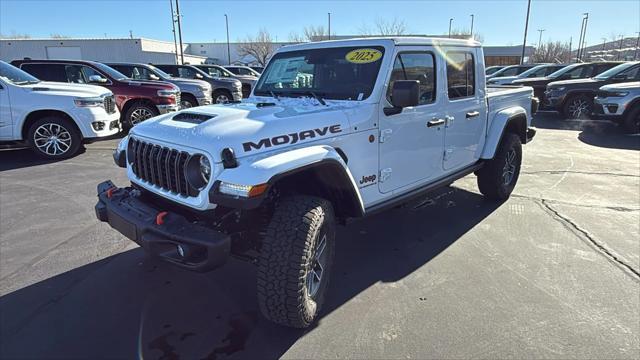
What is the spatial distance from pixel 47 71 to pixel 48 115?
8.97 feet

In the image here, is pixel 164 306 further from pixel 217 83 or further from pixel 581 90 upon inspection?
pixel 581 90

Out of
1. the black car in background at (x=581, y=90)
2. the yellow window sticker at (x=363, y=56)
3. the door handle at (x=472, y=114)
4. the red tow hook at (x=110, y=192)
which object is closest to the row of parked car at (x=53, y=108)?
the red tow hook at (x=110, y=192)

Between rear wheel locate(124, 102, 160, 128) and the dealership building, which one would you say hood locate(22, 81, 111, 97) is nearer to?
rear wheel locate(124, 102, 160, 128)

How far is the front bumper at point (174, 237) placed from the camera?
93.4 inches

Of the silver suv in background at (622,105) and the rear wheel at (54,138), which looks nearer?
the rear wheel at (54,138)

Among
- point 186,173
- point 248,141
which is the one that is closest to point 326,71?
point 248,141

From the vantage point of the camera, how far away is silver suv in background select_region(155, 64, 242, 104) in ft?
45.5

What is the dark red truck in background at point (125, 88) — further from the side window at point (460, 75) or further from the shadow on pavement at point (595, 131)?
the shadow on pavement at point (595, 131)

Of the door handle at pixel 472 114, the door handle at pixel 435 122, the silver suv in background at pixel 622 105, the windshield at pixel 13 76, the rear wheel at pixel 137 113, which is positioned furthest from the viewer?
the silver suv in background at pixel 622 105

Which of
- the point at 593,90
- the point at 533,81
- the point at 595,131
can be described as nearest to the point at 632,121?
the point at 595,131

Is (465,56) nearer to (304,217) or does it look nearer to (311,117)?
(311,117)

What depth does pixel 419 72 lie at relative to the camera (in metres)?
3.81

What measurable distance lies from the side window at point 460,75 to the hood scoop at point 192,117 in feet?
7.87

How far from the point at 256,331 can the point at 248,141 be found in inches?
48.6
